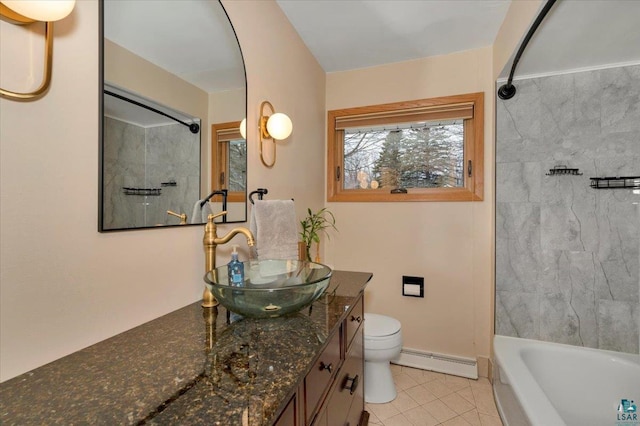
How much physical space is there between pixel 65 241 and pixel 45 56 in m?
0.45

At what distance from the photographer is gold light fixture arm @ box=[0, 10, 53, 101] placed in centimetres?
64

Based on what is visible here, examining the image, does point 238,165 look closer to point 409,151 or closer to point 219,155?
point 219,155

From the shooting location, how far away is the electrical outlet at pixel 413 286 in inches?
93.4

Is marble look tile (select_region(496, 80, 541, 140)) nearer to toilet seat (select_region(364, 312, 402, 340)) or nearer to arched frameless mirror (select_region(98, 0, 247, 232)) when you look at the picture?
toilet seat (select_region(364, 312, 402, 340))

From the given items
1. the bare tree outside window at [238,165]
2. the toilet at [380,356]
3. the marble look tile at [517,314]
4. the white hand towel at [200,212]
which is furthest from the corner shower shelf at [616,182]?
the white hand towel at [200,212]

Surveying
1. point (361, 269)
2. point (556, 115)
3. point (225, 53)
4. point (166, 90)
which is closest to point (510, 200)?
point (556, 115)

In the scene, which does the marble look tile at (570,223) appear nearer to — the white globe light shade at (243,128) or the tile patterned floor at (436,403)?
the tile patterned floor at (436,403)

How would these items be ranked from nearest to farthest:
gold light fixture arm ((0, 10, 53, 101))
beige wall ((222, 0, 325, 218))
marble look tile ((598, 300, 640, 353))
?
1. gold light fixture arm ((0, 10, 53, 101))
2. beige wall ((222, 0, 325, 218))
3. marble look tile ((598, 300, 640, 353))

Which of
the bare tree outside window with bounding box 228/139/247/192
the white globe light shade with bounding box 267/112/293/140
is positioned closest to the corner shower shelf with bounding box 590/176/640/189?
the white globe light shade with bounding box 267/112/293/140

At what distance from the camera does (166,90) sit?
3.53 feet

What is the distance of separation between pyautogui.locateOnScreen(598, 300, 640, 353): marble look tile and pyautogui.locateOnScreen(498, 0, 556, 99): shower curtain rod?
4.93 ft

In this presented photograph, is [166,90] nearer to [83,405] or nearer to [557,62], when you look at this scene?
[83,405]

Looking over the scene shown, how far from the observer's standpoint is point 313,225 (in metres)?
2.22

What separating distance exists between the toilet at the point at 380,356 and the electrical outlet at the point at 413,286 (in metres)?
0.42
